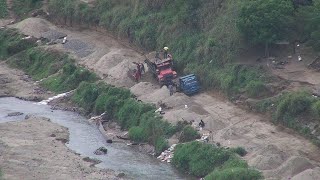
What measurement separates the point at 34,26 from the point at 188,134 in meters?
27.8

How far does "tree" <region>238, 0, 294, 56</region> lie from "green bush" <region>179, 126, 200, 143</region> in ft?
27.1

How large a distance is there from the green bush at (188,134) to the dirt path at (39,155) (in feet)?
16.7

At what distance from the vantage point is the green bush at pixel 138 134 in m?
57.5

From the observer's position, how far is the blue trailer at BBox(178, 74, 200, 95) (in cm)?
6050

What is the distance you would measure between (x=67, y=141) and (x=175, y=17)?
14269 mm

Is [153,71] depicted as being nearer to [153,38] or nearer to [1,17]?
[153,38]

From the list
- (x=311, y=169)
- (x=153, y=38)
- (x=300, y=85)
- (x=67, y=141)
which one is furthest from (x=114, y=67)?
(x=311, y=169)

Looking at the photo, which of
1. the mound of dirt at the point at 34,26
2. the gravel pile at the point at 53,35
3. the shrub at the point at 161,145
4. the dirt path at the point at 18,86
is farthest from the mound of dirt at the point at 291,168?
the mound of dirt at the point at 34,26

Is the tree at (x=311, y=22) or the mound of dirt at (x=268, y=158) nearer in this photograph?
the mound of dirt at (x=268, y=158)

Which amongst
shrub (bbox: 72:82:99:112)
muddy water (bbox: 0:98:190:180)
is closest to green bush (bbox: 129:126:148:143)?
muddy water (bbox: 0:98:190:180)

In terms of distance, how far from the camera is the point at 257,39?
59531 mm

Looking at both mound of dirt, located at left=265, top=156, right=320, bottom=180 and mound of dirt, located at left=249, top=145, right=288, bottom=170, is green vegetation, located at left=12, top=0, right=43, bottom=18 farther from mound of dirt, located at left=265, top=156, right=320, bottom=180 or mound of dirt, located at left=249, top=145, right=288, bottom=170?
mound of dirt, located at left=265, top=156, right=320, bottom=180

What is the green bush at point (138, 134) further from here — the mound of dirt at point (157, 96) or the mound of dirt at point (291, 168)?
the mound of dirt at point (291, 168)

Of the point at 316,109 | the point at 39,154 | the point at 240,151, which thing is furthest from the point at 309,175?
the point at 39,154
